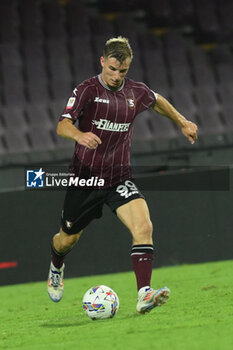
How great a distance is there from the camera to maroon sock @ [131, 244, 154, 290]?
6785mm

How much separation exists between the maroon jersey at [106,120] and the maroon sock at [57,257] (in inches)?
42.4

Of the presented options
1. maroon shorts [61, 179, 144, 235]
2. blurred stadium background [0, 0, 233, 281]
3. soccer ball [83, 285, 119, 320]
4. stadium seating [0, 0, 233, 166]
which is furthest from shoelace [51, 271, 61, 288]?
stadium seating [0, 0, 233, 166]

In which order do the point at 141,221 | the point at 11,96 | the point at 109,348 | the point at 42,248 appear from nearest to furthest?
the point at 109,348 < the point at 141,221 < the point at 42,248 < the point at 11,96

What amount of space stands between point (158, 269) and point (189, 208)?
0.95 metres

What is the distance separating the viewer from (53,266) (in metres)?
8.34

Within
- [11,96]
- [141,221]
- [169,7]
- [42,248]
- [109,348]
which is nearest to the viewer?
[109,348]

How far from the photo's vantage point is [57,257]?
8219mm

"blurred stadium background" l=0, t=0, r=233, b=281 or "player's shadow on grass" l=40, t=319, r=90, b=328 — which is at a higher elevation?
"blurred stadium background" l=0, t=0, r=233, b=281

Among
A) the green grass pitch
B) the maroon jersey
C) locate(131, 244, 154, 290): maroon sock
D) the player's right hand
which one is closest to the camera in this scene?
the green grass pitch

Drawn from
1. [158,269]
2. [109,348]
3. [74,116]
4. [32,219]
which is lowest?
[158,269]

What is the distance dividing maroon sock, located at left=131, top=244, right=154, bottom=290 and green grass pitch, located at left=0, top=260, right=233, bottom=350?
298 millimetres

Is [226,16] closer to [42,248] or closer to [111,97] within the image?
[42,248]

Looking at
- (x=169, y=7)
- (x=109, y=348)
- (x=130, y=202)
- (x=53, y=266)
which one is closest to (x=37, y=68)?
(x=169, y=7)

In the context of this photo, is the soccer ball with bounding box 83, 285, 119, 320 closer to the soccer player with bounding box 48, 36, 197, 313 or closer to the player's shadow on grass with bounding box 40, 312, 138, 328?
the player's shadow on grass with bounding box 40, 312, 138, 328
